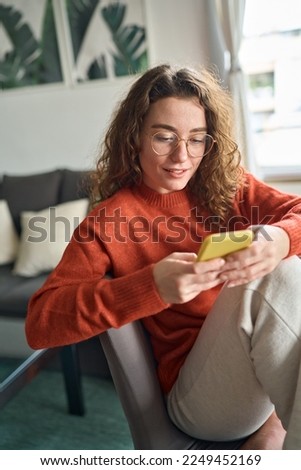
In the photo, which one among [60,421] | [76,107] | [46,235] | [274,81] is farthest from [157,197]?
[76,107]

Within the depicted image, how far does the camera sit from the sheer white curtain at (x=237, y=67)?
224 cm

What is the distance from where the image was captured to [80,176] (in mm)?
2449

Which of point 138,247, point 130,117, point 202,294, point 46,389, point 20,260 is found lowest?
point 46,389

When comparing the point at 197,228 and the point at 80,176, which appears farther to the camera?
the point at 80,176

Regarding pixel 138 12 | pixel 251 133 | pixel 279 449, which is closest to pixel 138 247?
pixel 279 449

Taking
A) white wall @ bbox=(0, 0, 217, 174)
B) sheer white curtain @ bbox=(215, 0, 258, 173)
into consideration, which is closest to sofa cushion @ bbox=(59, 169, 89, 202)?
white wall @ bbox=(0, 0, 217, 174)

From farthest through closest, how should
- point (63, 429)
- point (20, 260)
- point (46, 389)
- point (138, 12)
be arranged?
point (138, 12) < point (20, 260) < point (46, 389) < point (63, 429)

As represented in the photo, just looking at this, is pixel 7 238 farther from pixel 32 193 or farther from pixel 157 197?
pixel 157 197

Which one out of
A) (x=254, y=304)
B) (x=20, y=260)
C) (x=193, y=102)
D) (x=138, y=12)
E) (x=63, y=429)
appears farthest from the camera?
(x=138, y=12)

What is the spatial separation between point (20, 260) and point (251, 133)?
4.72 ft

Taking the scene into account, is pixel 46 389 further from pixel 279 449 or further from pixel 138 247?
pixel 279 449

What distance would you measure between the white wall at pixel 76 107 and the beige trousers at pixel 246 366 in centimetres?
185

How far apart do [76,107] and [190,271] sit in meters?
2.23

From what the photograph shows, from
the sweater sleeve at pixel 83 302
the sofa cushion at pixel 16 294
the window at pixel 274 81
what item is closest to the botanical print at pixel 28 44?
the window at pixel 274 81
